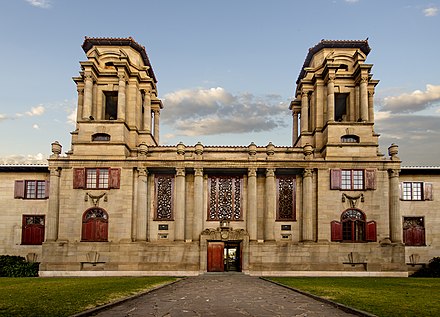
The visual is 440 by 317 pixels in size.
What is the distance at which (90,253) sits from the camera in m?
44.7

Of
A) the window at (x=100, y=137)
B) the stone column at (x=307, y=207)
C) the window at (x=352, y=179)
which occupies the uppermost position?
the window at (x=100, y=137)

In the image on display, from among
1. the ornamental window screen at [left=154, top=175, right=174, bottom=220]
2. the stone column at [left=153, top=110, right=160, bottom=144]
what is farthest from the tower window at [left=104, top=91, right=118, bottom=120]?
the ornamental window screen at [left=154, top=175, right=174, bottom=220]

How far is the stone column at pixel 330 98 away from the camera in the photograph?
1896 inches

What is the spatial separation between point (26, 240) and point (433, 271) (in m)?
36.0

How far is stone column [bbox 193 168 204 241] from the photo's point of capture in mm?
46069

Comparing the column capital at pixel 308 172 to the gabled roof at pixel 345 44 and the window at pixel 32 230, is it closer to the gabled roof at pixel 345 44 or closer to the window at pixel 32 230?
the gabled roof at pixel 345 44

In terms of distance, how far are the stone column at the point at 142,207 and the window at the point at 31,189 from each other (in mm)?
8777

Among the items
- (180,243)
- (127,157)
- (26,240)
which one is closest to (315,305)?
(180,243)

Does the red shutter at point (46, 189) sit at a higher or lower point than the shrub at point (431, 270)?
higher

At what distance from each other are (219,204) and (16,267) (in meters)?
18.3

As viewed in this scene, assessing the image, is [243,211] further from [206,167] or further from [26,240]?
[26,240]

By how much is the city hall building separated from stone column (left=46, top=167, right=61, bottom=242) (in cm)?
9

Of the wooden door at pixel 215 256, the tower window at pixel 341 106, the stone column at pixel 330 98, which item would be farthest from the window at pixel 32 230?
the tower window at pixel 341 106

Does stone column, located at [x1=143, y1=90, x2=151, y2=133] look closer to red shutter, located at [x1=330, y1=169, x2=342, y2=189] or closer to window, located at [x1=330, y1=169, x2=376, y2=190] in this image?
red shutter, located at [x1=330, y1=169, x2=342, y2=189]
